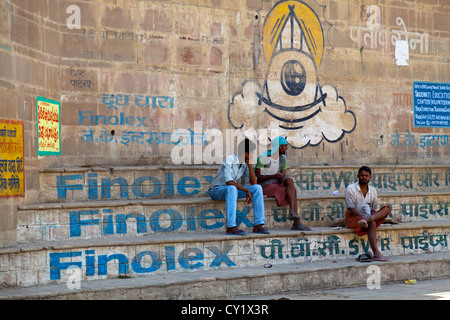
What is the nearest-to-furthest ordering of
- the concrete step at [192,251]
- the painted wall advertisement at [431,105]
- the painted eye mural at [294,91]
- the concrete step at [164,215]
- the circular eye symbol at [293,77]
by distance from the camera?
the concrete step at [192,251] → the concrete step at [164,215] → the painted eye mural at [294,91] → the circular eye symbol at [293,77] → the painted wall advertisement at [431,105]

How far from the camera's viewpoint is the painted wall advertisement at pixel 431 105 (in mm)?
11898

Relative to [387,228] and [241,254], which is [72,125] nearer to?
[241,254]

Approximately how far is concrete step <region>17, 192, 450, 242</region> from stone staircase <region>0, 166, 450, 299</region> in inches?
0.5

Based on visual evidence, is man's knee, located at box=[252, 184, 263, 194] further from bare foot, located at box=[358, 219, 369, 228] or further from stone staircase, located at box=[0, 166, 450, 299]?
bare foot, located at box=[358, 219, 369, 228]

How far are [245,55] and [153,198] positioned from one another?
9.93 ft

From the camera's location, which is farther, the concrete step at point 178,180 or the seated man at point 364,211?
the seated man at point 364,211

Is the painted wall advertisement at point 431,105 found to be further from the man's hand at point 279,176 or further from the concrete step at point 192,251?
the man's hand at point 279,176

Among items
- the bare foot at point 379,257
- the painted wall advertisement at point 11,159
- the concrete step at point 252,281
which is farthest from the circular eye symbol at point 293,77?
the painted wall advertisement at point 11,159

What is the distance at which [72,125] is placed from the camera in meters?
9.08

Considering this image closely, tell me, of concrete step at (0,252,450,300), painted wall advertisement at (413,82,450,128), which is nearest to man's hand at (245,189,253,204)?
concrete step at (0,252,450,300)

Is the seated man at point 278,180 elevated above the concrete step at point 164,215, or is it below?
above

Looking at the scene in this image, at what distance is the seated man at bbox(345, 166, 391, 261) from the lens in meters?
8.64

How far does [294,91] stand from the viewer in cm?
1089

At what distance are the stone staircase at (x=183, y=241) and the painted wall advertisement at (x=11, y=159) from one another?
Result: 0.37 meters
